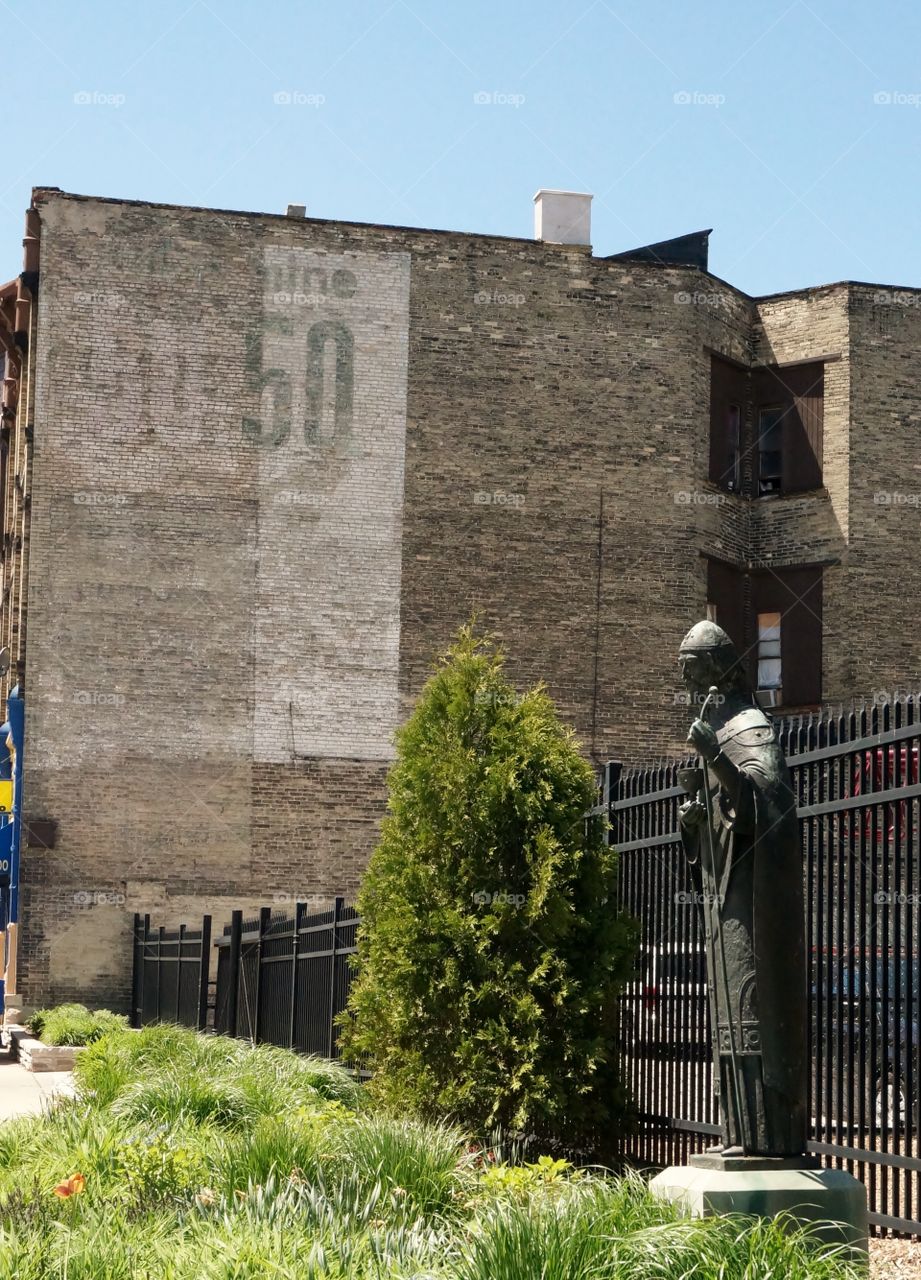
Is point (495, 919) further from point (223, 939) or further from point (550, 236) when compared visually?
point (550, 236)

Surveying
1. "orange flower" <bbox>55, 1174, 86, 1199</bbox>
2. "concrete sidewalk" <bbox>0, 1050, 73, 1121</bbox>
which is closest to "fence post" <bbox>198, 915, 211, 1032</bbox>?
"concrete sidewalk" <bbox>0, 1050, 73, 1121</bbox>

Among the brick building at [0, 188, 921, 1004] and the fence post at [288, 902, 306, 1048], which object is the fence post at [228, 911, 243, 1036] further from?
the brick building at [0, 188, 921, 1004]

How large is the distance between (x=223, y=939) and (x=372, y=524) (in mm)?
9411

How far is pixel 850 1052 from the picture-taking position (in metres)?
7.94

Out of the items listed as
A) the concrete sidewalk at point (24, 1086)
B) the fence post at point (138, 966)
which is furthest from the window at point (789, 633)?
the concrete sidewalk at point (24, 1086)

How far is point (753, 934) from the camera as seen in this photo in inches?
282

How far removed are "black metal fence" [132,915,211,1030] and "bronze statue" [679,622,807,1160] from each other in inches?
536

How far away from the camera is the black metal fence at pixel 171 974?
72.8ft

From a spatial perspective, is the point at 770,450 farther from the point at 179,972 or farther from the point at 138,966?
the point at 179,972

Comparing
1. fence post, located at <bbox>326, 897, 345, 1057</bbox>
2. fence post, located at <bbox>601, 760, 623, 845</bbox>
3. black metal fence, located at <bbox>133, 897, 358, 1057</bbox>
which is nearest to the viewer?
fence post, located at <bbox>601, 760, 623, 845</bbox>

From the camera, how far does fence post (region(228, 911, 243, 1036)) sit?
62.6 feet

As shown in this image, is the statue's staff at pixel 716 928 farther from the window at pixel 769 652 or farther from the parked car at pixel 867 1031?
the window at pixel 769 652

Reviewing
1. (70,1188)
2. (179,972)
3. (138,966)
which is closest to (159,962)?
(179,972)

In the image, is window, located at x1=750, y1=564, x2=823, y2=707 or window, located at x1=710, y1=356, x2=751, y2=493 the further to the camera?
window, located at x1=710, y1=356, x2=751, y2=493
